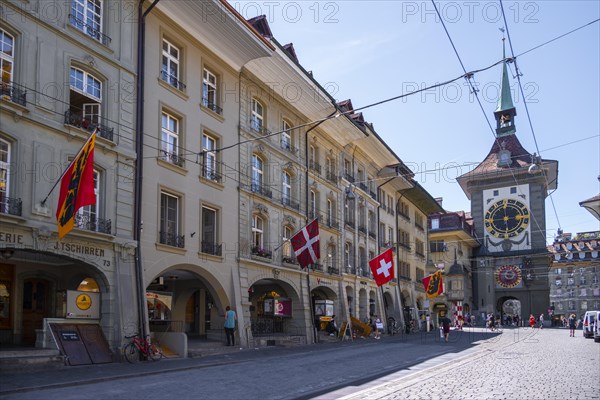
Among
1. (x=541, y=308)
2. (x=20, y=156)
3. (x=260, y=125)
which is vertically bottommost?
(x=541, y=308)

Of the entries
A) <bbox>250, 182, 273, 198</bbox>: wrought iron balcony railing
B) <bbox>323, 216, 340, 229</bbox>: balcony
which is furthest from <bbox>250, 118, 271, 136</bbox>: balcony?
<bbox>323, 216, 340, 229</bbox>: balcony

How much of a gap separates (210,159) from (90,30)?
25.7 feet

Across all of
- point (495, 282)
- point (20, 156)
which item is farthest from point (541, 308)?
point (20, 156)

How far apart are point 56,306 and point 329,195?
67.3 feet

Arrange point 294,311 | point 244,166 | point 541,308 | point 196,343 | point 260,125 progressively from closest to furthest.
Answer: point 196,343
point 244,166
point 260,125
point 294,311
point 541,308

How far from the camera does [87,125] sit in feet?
66.0

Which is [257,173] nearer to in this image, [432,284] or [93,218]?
[93,218]

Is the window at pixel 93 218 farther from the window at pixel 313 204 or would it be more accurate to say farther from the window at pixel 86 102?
the window at pixel 313 204

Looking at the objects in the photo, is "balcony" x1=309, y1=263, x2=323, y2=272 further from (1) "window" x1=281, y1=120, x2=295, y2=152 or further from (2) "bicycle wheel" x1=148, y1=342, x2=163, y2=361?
(2) "bicycle wheel" x1=148, y1=342, x2=163, y2=361

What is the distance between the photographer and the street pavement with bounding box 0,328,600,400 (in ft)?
43.4

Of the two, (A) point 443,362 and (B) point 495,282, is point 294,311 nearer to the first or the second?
(A) point 443,362

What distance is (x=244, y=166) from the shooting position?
2927 cm

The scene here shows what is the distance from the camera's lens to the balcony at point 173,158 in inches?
942

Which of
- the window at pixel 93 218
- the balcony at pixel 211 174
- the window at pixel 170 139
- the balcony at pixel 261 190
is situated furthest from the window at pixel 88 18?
the balcony at pixel 261 190
